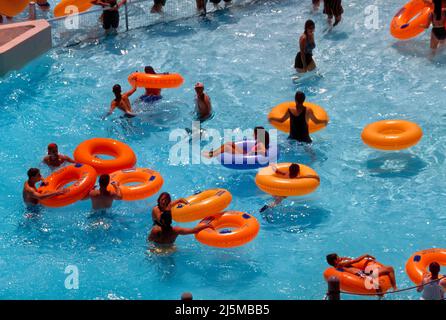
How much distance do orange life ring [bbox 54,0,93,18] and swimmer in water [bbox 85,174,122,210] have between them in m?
7.15

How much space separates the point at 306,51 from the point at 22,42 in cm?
560

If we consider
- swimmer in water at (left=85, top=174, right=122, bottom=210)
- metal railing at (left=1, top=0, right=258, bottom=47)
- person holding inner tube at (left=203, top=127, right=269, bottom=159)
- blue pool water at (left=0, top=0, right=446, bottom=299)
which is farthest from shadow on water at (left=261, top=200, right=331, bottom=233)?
metal railing at (left=1, top=0, right=258, bottom=47)

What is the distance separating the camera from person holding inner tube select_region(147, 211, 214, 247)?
12.0 metres

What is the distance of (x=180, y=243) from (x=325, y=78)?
19.3 feet

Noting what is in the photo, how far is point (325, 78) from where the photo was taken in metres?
17.1

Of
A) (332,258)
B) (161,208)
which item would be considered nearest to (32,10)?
(161,208)

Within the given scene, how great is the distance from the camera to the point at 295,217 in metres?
13.2

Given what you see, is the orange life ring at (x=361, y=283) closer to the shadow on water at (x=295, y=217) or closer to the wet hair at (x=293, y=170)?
the shadow on water at (x=295, y=217)

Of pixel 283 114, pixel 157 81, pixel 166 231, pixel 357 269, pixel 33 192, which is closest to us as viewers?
pixel 357 269

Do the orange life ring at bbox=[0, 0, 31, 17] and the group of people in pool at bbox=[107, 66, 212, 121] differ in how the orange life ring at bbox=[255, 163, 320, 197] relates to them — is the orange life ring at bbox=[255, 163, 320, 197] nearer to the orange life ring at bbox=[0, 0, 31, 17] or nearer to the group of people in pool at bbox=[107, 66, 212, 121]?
the group of people in pool at bbox=[107, 66, 212, 121]

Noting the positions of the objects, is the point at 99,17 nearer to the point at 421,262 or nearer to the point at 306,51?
the point at 306,51

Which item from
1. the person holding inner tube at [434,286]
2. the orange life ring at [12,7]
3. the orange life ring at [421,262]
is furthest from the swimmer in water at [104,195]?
the orange life ring at [12,7]
